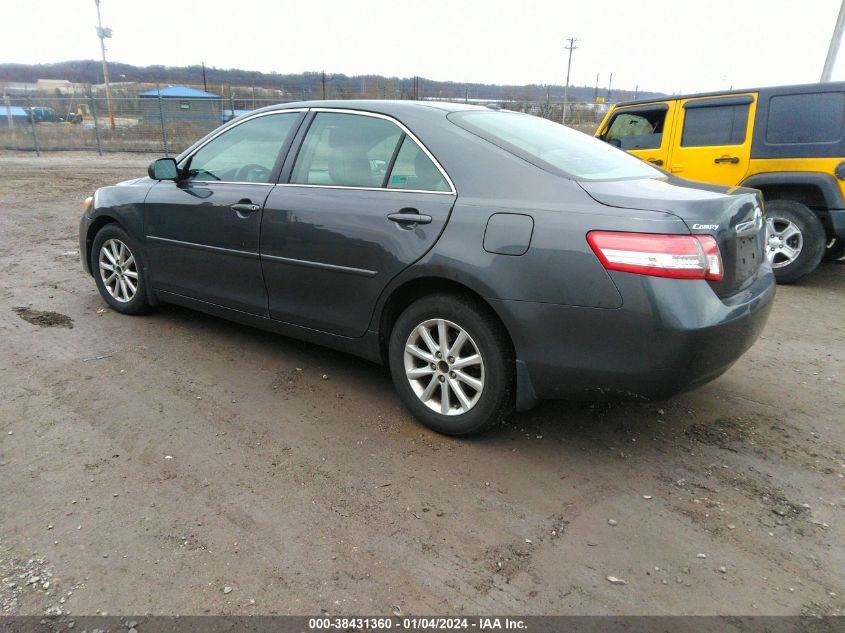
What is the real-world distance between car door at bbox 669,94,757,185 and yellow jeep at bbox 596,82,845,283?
0.03ft

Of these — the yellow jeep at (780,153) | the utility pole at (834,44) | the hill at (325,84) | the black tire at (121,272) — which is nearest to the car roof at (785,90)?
the yellow jeep at (780,153)

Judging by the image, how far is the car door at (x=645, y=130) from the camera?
292 inches

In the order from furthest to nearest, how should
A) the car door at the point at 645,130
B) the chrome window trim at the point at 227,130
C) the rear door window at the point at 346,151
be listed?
the car door at the point at 645,130 < the chrome window trim at the point at 227,130 < the rear door window at the point at 346,151

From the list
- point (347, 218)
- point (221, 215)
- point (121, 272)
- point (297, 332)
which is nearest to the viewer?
point (347, 218)

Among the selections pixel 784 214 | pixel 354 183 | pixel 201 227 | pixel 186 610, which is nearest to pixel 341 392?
pixel 354 183

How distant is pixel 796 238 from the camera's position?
21.4 feet

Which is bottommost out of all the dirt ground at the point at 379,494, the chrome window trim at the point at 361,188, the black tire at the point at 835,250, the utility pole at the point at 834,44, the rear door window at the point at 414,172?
the dirt ground at the point at 379,494

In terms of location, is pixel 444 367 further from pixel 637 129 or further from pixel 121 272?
pixel 637 129

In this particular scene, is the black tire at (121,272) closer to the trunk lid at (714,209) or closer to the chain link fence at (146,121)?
the trunk lid at (714,209)

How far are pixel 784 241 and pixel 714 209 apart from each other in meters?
4.65

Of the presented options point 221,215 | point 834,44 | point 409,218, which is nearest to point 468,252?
point 409,218

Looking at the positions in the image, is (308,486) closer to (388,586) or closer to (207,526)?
(207,526)

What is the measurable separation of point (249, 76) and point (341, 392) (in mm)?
53593

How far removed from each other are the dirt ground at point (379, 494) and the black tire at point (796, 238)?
2.50 metres
